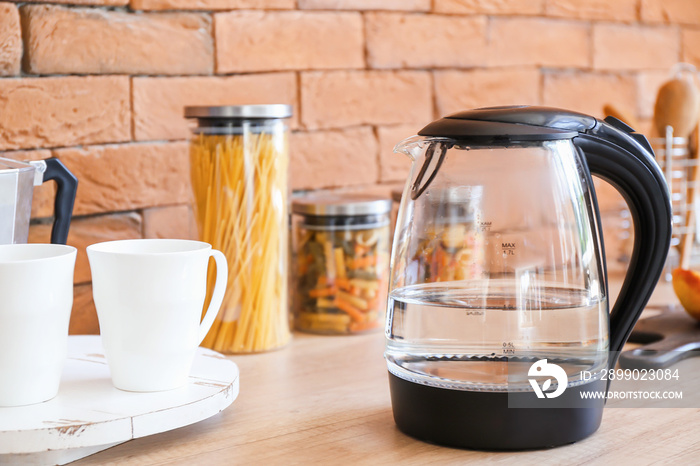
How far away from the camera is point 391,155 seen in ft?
4.25

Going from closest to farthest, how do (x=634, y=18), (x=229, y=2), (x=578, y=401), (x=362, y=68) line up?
(x=578, y=401) → (x=229, y=2) → (x=362, y=68) → (x=634, y=18)

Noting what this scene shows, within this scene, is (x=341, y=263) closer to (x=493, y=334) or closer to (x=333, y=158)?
(x=333, y=158)

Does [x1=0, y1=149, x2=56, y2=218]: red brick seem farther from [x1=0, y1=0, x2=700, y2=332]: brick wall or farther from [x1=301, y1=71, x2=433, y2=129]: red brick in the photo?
[x1=301, y1=71, x2=433, y2=129]: red brick

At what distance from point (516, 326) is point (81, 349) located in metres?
0.45

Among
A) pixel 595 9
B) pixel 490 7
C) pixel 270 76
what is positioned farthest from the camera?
pixel 595 9

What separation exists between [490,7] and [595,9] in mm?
283

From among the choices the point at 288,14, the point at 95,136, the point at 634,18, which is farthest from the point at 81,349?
the point at 634,18

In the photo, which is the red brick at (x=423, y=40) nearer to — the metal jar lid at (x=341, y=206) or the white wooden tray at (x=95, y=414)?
the metal jar lid at (x=341, y=206)

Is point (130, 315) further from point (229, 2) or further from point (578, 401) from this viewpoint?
point (229, 2)

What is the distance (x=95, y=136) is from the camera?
38.5 inches

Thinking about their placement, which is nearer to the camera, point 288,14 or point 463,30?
point 288,14

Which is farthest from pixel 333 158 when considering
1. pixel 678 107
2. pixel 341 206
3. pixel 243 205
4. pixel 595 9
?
pixel 595 9

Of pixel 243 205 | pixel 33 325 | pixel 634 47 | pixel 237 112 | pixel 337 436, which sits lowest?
pixel 337 436

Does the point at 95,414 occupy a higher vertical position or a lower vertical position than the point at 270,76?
lower
